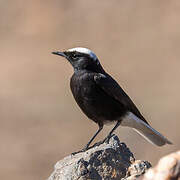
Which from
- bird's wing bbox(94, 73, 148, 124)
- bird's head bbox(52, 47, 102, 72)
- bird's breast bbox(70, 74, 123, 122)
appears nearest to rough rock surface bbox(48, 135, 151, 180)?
bird's breast bbox(70, 74, 123, 122)

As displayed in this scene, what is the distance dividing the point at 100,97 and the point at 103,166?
2564 mm

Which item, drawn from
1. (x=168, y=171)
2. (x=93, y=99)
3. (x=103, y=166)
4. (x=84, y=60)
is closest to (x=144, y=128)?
(x=93, y=99)

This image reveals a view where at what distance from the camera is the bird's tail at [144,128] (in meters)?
11.2

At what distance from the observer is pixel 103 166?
28.3 feet

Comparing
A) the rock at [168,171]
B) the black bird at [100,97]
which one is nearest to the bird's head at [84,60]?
the black bird at [100,97]

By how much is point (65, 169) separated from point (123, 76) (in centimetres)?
1854

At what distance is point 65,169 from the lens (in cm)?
877

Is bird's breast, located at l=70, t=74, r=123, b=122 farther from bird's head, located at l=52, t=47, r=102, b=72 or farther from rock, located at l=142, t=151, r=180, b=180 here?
rock, located at l=142, t=151, r=180, b=180

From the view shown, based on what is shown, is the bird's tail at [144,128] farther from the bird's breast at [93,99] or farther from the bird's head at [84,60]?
the bird's head at [84,60]

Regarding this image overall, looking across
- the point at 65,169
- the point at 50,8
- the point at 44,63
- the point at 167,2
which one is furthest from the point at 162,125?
the point at 65,169

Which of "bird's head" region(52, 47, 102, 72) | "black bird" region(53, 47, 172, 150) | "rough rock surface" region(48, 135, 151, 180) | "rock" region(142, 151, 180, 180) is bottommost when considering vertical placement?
"rock" region(142, 151, 180, 180)

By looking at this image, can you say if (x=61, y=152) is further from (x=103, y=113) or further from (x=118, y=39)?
(x=103, y=113)

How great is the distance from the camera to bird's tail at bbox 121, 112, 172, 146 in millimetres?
11180

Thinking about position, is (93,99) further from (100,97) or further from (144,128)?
(144,128)
